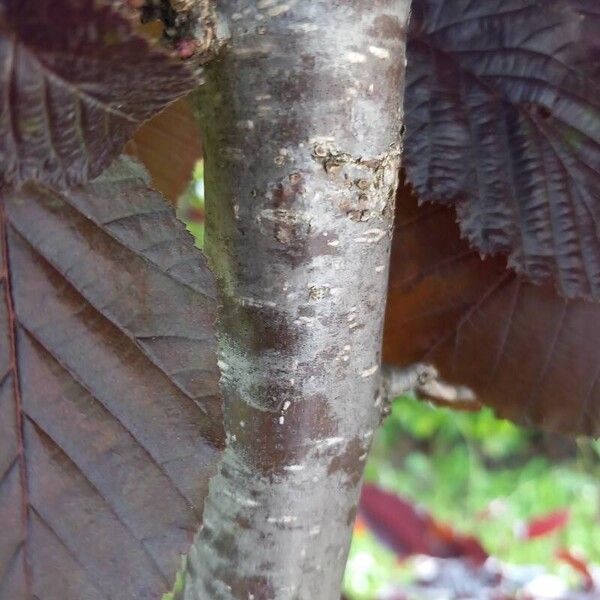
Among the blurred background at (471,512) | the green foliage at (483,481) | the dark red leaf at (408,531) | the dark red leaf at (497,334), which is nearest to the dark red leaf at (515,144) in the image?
the dark red leaf at (497,334)

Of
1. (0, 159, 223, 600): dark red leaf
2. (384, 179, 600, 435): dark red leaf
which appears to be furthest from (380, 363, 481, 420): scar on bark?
(0, 159, 223, 600): dark red leaf

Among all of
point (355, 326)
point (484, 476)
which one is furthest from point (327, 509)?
point (484, 476)

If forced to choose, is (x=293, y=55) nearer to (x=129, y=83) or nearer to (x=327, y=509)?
(x=129, y=83)

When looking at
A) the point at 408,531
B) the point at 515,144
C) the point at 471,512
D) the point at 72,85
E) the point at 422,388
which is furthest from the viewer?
the point at 471,512

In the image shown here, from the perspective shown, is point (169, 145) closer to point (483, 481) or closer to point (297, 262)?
point (297, 262)

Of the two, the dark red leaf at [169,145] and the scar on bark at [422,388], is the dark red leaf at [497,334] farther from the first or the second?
the dark red leaf at [169,145]

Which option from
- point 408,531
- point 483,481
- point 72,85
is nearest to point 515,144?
point 72,85
